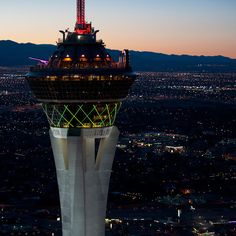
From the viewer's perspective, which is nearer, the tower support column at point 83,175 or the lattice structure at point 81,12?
the tower support column at point 83,175

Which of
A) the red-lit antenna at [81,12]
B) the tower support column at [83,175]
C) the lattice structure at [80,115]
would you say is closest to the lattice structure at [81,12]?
the red-lit antenna at [81,12]

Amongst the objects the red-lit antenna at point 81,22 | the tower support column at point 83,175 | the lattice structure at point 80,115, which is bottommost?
the tower support column at point 83,175

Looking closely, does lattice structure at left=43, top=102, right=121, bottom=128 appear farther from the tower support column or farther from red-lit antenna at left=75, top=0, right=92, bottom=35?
red-lit antenna at left=75, top=0, right=92, bottom=35

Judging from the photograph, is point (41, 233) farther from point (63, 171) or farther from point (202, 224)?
point (63, 171)

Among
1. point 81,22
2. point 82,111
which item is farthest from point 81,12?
point 82,111

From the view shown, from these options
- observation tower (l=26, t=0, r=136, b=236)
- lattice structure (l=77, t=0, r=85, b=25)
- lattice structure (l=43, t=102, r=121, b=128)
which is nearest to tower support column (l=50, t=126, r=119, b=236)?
observation tower (l=26, t=0, r=136, b=236)

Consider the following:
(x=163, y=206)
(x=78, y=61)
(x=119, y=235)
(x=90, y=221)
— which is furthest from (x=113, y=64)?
(x=163, y=206)

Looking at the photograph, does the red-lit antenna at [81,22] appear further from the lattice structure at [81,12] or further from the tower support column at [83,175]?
the tower support column at [83,175]

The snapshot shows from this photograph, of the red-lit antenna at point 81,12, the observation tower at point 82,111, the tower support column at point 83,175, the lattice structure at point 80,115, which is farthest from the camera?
the red-lit antenna at point 81,12

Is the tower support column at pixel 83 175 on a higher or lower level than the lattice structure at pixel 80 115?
lower
